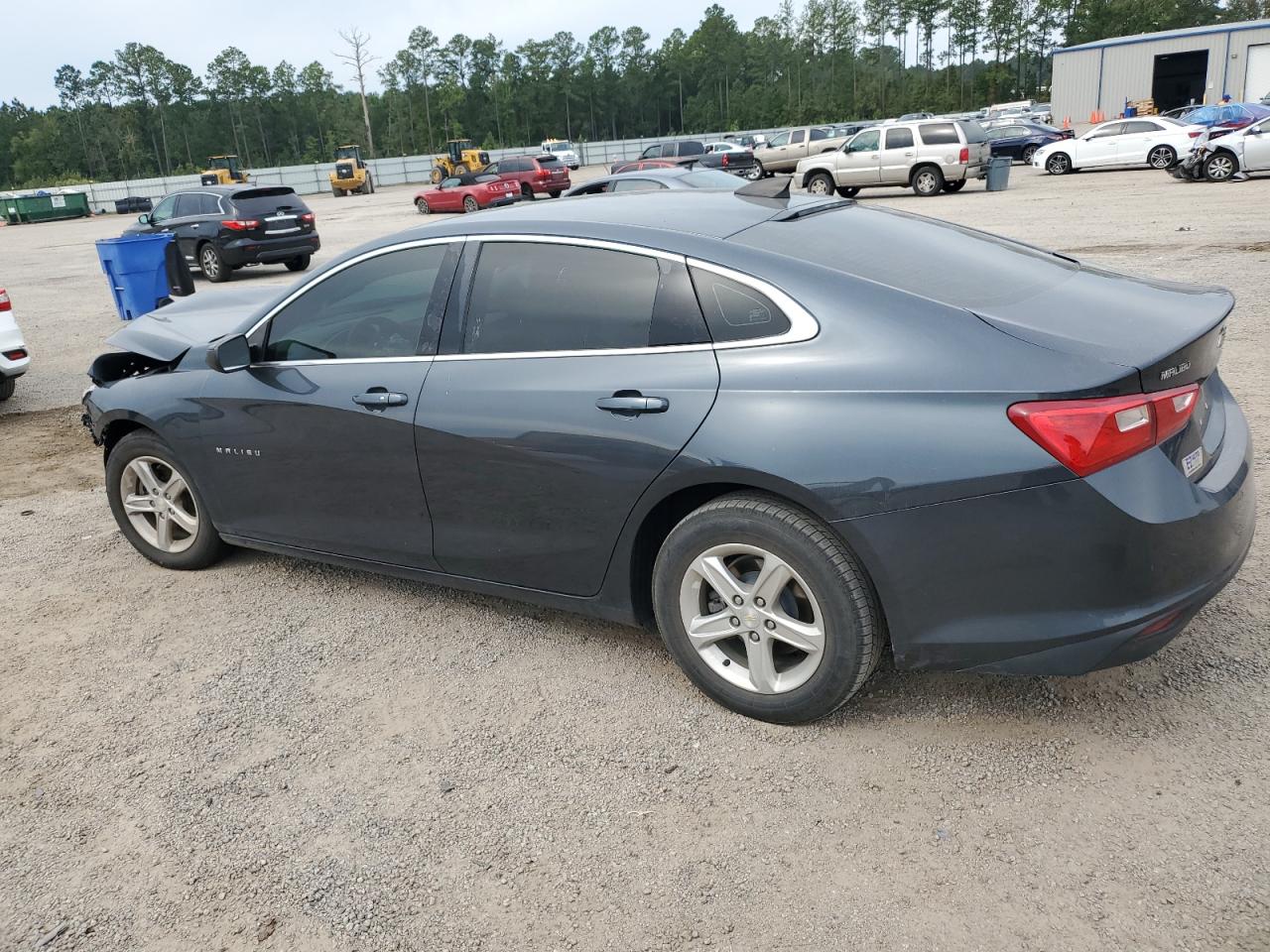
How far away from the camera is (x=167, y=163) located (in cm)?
12238

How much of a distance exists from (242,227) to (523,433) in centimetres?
1608

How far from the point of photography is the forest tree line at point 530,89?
111062 millimetres

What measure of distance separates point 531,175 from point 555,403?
32675 millimetres

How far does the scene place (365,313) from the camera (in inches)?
165

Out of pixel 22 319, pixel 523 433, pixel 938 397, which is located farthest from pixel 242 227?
pixel 938 397

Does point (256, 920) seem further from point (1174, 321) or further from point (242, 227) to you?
point (242, 227)

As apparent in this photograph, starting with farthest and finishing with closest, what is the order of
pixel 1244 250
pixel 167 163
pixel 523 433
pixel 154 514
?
pixel 167 163 → pixel 1244 250 → pixel 154 514 → pixel 523 433

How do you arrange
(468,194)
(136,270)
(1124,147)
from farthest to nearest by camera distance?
(468,194) < (1124,147) < (136,270)

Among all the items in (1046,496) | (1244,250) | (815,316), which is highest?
(815,316)

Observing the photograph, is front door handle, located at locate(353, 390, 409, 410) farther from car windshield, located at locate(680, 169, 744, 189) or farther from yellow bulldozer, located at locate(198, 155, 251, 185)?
yellow bulldozer, located at locate(198, 155, 251, 185)

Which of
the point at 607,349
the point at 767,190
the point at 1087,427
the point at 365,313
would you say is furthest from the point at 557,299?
the point at 1087,427

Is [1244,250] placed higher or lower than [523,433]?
lower

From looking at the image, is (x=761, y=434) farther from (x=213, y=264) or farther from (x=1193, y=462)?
(x=213, y=264)

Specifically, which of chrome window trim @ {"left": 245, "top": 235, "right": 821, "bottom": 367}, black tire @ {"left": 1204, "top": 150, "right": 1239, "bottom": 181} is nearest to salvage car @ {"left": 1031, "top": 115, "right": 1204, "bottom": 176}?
black tire @ {"left": 1204, "top": 150, "right": 1239, "bottom": 181}
